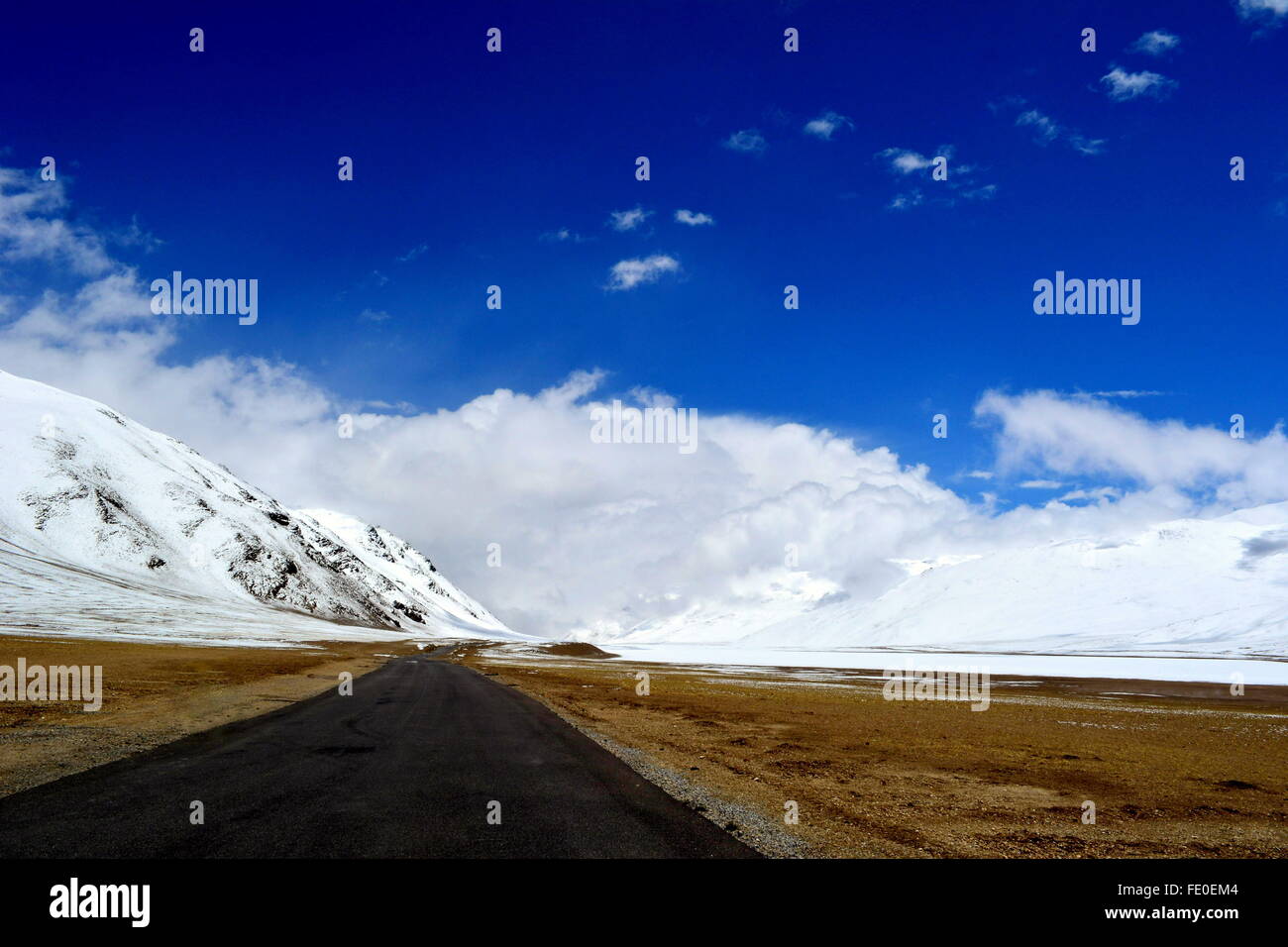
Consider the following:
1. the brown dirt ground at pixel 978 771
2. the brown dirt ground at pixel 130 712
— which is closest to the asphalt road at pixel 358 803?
the brown dirt ground at pixel 130 712

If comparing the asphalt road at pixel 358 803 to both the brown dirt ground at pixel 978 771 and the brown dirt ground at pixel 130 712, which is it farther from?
the brown dirt ground at pixel 978 771

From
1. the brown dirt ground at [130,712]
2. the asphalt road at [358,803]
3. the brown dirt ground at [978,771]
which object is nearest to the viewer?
the asphalt road at [358,803]

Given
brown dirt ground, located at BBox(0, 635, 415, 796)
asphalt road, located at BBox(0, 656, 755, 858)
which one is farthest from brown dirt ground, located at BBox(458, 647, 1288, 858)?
brown dirt ground, located at BBox(0, 635, 415, 796)

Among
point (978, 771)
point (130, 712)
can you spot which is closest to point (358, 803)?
point (978, 771)

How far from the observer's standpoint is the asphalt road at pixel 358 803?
375 inches

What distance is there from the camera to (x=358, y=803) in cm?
1199

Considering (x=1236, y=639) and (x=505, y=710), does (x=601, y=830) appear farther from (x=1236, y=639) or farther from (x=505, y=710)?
(x=1236, y=639)

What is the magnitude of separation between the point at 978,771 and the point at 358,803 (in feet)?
49.2

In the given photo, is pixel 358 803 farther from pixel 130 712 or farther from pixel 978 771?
pixel 130 712

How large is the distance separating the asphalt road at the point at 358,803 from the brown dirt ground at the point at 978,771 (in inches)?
98.5

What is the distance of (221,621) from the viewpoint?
144 m
